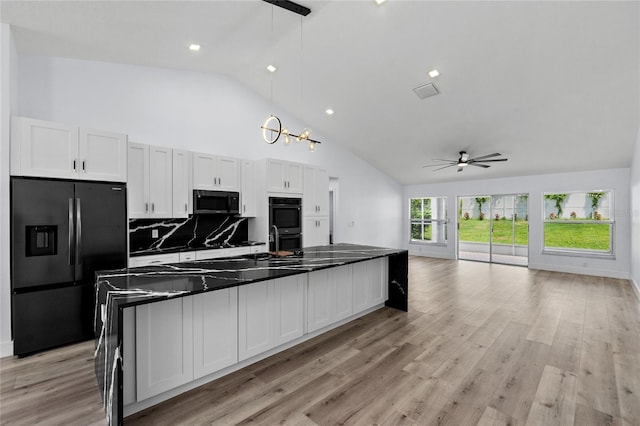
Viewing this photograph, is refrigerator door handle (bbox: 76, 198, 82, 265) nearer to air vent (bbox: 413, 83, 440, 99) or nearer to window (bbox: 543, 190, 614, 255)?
air vent (bbox: 413, 83, 440, 99)

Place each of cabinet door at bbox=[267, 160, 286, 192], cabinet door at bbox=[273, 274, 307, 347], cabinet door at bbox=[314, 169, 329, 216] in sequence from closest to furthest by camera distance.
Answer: cabinet door at bbox=[273, 274, 307, 347] → cabinet door at bbox=[267, 160, 286, 192] → cabinet door at bbox=[314, 169, 329, 216]

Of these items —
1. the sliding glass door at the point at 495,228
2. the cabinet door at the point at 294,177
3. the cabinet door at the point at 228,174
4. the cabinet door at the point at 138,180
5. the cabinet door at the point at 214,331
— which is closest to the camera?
the cabinet door at the point at 214,331

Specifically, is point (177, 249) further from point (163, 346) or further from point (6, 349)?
point (163, 346)

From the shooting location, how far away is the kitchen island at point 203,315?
1850 millimetres

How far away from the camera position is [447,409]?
2.03m

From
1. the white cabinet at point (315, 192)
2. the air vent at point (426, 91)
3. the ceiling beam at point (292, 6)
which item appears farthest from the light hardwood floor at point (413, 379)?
the ceiling beam at point (292, 6)

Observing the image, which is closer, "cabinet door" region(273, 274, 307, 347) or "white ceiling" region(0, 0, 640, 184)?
"cabinet door" region(273, 274, 307, 347)

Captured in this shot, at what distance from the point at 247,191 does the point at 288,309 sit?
2.67 metres

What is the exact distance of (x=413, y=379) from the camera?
239 cm

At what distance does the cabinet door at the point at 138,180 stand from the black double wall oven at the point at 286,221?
1.83 metres

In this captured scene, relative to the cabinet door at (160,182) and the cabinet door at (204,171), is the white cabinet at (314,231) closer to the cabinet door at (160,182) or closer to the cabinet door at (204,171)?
the cabinet door at (204,171)

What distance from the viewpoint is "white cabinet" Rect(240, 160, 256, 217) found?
4887 mm

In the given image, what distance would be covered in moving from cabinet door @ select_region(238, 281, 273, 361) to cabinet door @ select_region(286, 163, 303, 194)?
9.54ft

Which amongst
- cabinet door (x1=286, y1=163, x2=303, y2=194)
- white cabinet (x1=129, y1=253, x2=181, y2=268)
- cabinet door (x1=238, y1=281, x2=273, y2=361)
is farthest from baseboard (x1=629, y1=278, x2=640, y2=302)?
white cabinet (x1=129, y1=253, x2=181, y2=268)
